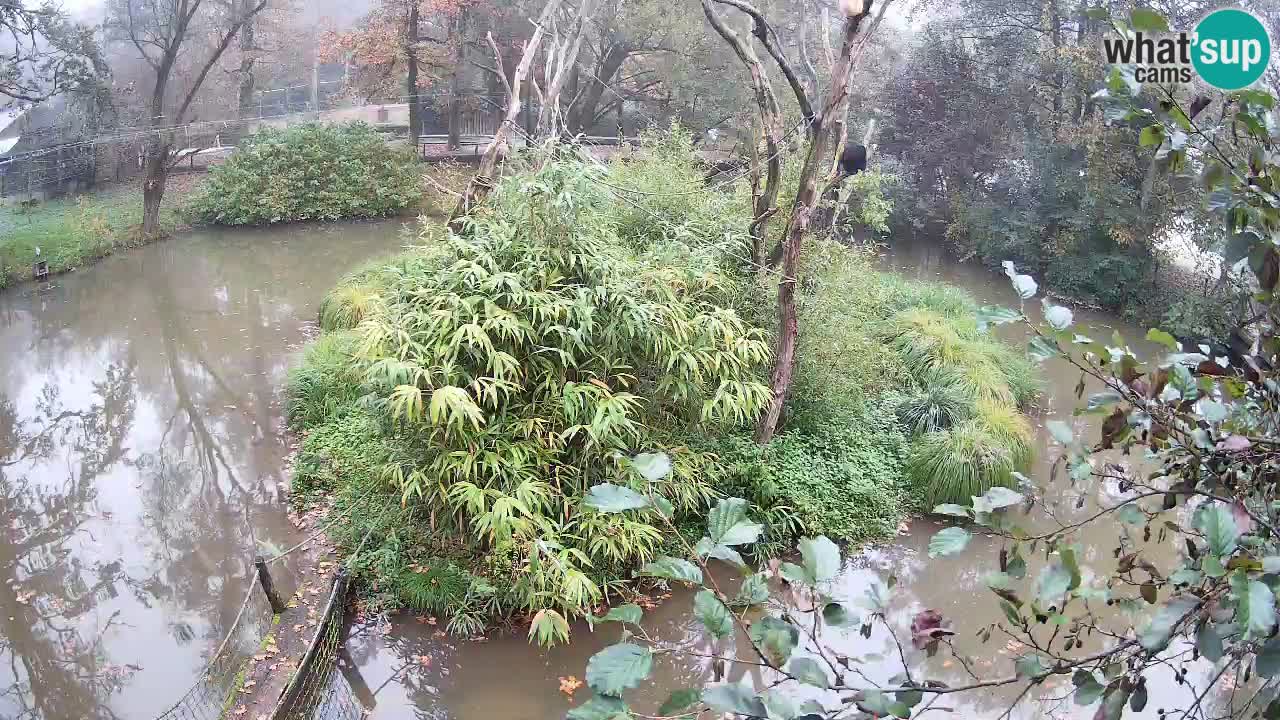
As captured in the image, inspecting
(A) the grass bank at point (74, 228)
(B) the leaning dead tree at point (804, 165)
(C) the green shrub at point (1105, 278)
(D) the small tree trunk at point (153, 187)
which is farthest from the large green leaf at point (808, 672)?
(D) the small tree trunk at point (153, 187)

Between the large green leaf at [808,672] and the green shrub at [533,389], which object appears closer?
the large green leaf at [808,672]

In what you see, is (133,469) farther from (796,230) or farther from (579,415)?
(796,230)

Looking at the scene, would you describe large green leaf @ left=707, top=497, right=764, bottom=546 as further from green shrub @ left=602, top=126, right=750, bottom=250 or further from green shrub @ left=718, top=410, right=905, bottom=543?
green shrub @ left=602, top=126, right=750, bottom=250

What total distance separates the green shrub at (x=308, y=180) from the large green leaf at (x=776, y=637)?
13079 mm

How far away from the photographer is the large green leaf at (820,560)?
92 cm

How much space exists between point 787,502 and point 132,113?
12.7 m

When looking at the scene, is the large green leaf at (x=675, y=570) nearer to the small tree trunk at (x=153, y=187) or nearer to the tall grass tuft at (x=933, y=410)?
the tall grass tuft at (x=933, y=410)

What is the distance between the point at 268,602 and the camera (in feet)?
14.8

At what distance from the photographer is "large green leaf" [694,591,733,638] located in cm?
92

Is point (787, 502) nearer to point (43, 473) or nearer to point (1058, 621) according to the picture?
point (1058, 621)

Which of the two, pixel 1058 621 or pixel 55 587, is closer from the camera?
pixel 1058 621

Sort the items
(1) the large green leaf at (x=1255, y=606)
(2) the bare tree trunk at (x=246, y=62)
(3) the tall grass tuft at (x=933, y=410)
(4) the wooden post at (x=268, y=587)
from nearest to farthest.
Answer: (1) the large green leaf at (x=1255, y=606) < (4) the wooden post at (x=268, y=587) < (3) the tall grass tuft at (x=933, y=410) < (2) the bare tree trunk at (x=246, y=62)

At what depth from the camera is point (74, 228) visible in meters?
11.0

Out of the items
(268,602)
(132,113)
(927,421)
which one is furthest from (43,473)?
(132,113)
